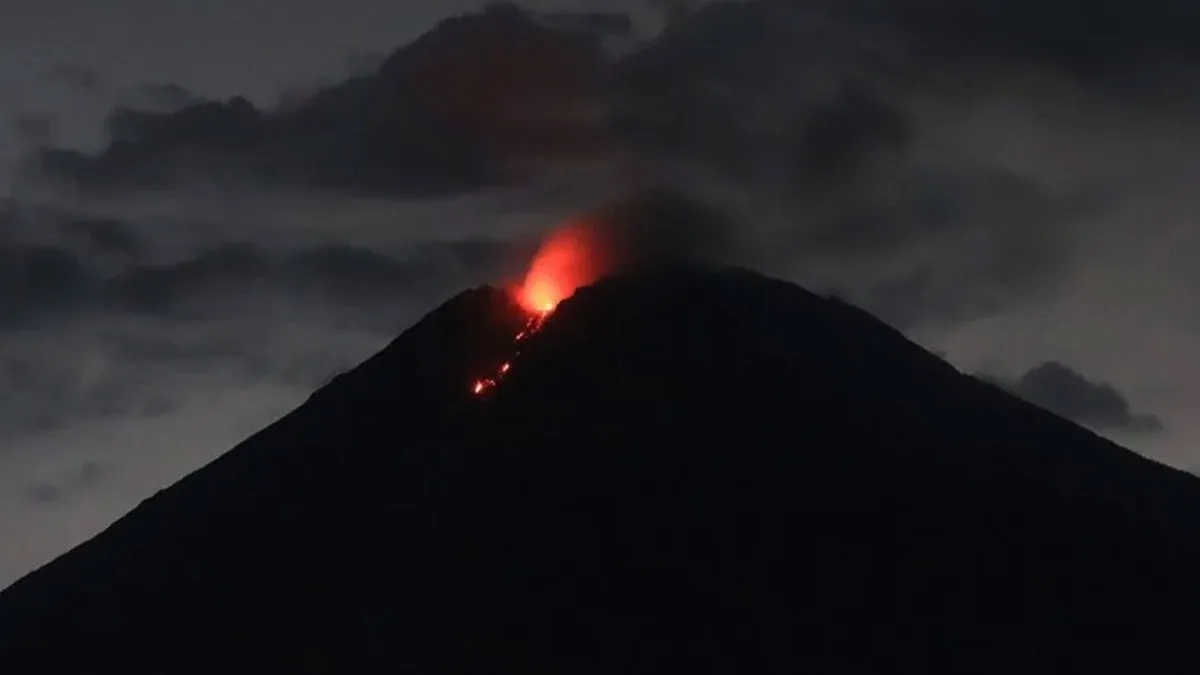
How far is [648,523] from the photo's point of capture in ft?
390

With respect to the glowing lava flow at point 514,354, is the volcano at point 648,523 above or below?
below

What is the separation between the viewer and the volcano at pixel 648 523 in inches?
4343

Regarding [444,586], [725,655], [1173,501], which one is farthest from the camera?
[1173,501]

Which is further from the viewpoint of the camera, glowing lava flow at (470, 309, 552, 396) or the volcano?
glowing lava flow at (470, 309, 552, 396)

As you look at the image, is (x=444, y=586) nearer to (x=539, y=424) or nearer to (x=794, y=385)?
(x=539, y=424)

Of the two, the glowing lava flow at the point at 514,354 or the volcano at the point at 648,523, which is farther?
the glowing lava flow at the point at 514,354

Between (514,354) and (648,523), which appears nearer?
(648,523)

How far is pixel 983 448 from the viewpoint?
124375mm

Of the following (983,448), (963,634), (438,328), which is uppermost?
(438,328)

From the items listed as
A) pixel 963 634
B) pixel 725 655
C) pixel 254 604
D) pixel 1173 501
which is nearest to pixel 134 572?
pixel 254 604

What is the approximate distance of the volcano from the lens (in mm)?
110312

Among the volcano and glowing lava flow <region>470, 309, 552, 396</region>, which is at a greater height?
glowing lava flow <region>470, 309, 552, 396</region>

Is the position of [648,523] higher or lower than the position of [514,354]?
lower

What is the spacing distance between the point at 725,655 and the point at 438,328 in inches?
1204
